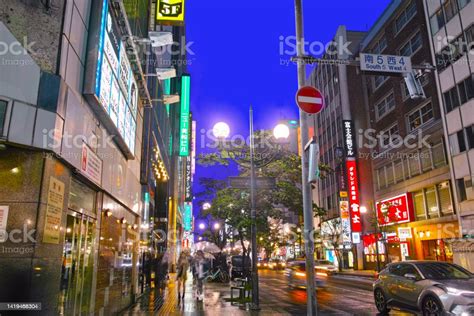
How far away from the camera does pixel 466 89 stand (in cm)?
2783

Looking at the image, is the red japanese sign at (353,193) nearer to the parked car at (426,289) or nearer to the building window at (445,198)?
the building window at (445,198)

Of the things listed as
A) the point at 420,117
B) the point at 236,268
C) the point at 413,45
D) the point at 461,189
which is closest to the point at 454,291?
the point at 461,189

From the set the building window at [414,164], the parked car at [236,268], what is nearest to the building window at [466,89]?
the building window at [414,164]

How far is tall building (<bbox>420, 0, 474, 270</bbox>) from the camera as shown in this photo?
2717 centimetres

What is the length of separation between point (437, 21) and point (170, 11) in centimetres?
2333

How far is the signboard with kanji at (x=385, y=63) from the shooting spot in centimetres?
1047

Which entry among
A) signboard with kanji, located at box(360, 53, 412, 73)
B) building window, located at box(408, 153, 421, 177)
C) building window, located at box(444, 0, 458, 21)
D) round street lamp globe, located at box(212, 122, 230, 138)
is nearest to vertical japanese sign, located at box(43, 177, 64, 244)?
round street lamp globe, located at box(212, 122, 230, 138)

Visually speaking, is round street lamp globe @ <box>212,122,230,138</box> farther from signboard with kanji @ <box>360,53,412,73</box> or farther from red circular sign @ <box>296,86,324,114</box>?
red circular sign @ <box>296,86,324,114</box>

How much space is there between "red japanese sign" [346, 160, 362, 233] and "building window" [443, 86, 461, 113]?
53.7 ft

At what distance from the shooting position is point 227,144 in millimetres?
16016

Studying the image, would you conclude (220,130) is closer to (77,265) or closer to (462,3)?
(77,265)

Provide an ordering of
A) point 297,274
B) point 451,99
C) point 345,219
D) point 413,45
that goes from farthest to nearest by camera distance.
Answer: point 345,219, point 413,45, point 451,99, point 297,274

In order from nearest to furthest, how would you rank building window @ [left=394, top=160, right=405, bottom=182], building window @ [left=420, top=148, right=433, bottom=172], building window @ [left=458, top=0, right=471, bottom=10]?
building window @ [left=458, top=0, right=471, bottom=10] → building window @ [left=420, top=148, right=433, bottom=172] → building window @ [left=394, top=160, right=405, bottom=182]

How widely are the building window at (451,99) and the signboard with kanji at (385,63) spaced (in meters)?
21.0
